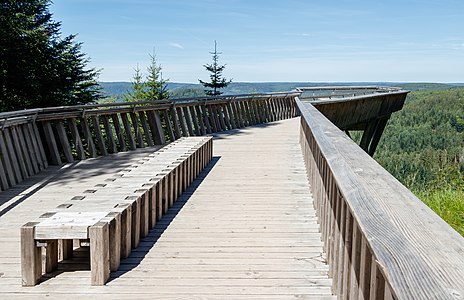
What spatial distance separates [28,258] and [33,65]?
60.0ft

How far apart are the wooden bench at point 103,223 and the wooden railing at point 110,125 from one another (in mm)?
2606

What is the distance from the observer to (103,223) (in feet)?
12.2

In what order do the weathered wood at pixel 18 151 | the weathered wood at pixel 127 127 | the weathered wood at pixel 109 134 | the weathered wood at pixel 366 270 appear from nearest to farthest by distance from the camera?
the weathered wood at pixel 366 270 → the weathered wood at pixel 18 151 → the weathered wood at pixel 109 134 → the weathered wood at pixel 127 127

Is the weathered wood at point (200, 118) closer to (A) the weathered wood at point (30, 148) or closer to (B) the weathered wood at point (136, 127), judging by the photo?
(B) the weathered wood at point (136, 127)

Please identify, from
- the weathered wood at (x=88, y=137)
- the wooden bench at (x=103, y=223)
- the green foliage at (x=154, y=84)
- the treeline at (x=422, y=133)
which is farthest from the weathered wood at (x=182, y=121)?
the green foliage at (x=154, y=84)

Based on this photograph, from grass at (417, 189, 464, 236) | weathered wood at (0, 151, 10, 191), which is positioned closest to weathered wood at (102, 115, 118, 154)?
weathered wood at (0, 151, 10, 191)

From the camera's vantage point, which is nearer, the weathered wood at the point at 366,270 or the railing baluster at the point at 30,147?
the weathered wood at the point at 366,270

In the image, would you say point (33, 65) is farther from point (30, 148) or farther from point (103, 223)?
point (103, 223)

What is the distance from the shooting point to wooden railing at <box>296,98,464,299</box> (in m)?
1.25

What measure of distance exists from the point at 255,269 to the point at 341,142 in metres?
1.17

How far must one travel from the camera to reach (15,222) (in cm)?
542

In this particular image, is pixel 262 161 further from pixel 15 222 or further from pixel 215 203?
pixel 15 222

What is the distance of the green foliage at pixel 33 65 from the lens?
1919cm

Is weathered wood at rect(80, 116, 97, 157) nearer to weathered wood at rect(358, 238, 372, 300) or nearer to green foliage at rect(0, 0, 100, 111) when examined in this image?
weathered wood at rect(358, 238, 372, 300)
